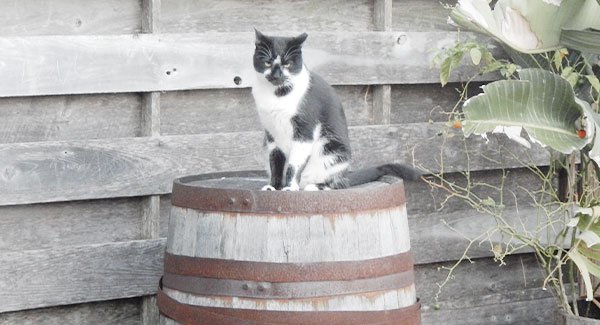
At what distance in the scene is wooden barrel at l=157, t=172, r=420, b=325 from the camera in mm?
2643

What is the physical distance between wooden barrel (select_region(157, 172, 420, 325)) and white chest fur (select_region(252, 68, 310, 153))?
11.0 inches

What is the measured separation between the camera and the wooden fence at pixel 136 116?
10.9 feet

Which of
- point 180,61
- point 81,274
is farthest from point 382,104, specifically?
point 81,274

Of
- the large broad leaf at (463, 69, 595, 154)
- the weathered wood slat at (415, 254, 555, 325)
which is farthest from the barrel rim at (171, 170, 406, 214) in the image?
the weathered wood slat at (415, 254, 555, 325)

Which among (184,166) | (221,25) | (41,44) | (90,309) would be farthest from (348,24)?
(90,309)

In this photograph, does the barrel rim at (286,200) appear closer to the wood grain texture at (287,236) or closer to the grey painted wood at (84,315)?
the wood grain texture at (287,236)

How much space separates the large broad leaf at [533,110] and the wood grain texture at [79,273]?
1.28m

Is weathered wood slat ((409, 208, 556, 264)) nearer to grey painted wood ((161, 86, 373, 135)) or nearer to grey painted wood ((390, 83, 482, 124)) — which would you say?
grey painted wood ((390, 83, 482, 124))

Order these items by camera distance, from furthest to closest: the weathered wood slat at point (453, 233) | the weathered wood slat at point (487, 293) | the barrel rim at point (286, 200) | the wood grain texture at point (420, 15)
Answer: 1. the weathered wood slat at point (487, 293)
2. the weathered wood slat at point (453, 233)
3. the wood grain texture at point (420, 15)
4. the barrel rim at point (286, 200)

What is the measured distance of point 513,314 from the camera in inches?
179

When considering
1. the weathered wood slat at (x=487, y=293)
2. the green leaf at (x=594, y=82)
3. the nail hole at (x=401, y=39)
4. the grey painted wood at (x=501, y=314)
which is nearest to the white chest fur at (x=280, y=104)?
the nail hole at (x=401, y=39)

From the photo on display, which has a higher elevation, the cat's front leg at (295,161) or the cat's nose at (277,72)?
the cat's nose at (277,72)

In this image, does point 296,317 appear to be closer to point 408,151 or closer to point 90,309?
point 90,309

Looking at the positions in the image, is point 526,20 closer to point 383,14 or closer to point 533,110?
point 533,110
